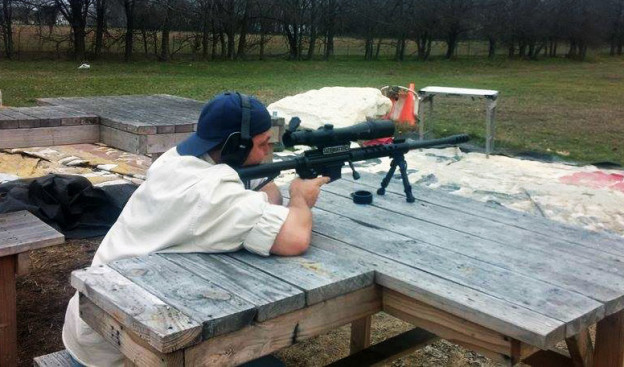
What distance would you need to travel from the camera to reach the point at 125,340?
188cm

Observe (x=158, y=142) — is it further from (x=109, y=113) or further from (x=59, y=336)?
(x=59, y=336)

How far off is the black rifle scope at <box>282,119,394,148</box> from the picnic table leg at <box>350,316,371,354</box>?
1.17m

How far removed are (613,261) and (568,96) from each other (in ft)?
55.4

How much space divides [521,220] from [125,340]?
185 cm

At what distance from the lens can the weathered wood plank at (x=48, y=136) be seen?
4.79 m

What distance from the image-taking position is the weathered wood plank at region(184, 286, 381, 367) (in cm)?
181

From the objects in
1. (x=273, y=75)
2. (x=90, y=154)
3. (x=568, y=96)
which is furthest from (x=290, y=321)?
(x=273, y=75)

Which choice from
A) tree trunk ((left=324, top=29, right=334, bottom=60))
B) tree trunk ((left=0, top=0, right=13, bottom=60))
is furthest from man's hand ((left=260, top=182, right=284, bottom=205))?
tree trunk ((left=324, top=29, right=334, bottom=60))

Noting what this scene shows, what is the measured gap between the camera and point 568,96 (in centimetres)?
1828

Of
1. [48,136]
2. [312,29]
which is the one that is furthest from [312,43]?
[48,136]

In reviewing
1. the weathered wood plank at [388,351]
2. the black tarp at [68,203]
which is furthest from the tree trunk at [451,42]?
the weathered wood plank at [388,351]

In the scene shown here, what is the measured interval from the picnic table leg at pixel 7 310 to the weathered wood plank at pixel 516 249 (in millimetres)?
1774

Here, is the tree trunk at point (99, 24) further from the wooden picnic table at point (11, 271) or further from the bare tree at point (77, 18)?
the wooden picnic table at point (11, 271)

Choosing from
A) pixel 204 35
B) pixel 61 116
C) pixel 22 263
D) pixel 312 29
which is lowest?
pixel 22 263
